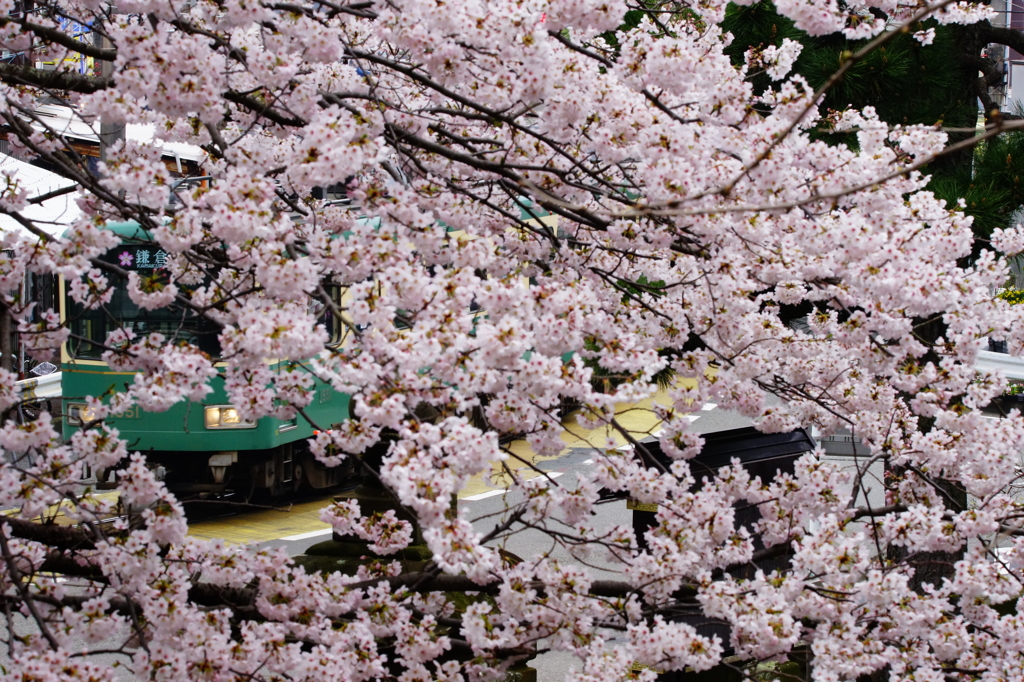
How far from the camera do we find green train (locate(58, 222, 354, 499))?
10820 millimetres

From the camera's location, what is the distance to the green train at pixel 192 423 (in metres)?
10.8

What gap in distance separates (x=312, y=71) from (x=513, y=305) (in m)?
2.21

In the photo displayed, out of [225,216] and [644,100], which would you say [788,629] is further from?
[225,216]

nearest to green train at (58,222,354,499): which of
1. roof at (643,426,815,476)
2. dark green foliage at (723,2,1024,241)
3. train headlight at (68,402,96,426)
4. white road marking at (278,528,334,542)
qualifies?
train headlight at (68,402,96,426)

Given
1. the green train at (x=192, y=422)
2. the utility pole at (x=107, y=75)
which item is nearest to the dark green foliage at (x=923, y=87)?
the green train at (x=192, y=422)

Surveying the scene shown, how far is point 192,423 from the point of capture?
11398 mm

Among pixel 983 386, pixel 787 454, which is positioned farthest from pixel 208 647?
pixel 787 454

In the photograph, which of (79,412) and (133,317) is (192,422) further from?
(133,317)

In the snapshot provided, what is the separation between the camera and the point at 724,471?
16.2ft

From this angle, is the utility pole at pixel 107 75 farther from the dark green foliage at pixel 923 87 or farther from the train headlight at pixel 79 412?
the dark green foliage at pixel 923 87

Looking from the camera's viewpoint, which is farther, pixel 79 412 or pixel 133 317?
pixel 79 412

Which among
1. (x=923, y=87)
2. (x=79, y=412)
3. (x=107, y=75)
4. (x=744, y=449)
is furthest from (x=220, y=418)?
(x=923, y=87)

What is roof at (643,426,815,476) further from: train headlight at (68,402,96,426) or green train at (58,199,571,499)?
train headlight at (68,402,96,426)

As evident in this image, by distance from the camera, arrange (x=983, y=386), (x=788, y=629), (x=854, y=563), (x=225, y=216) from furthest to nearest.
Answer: (x=983, y=386)
(x=854, y=563)
(x=788, y=629)
(x=225, y=216)
